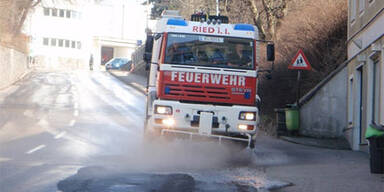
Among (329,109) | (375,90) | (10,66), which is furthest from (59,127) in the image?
(10,66)

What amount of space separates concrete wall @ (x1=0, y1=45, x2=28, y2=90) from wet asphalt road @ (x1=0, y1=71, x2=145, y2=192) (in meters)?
0.84

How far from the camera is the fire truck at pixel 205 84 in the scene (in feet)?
43.2

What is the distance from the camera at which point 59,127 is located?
20.9m

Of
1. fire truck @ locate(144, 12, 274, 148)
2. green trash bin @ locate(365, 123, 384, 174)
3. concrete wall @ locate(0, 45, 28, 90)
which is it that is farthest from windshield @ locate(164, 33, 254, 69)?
concrete wall @ locate(0, 45, 28, 90)

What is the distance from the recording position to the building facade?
49.4 ft

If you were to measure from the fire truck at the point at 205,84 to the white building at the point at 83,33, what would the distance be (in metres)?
55.9

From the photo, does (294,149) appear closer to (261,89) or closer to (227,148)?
(227,148)

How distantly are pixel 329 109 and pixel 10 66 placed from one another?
25929 millimetres

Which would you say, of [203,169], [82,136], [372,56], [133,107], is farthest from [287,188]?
[133,107]

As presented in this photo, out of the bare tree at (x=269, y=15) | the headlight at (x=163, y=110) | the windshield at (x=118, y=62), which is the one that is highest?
the windshield at (x=118, y=62)

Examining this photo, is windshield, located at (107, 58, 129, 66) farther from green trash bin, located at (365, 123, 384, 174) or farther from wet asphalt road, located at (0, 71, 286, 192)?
green trash bin, located at (365, 123, 384, 174)

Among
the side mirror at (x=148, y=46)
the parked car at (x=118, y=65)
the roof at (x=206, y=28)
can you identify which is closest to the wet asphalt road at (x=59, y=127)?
the side mirror at (x=148, y=46)

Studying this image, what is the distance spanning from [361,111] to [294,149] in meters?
2.37

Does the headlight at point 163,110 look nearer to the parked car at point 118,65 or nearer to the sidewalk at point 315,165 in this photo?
the sidewalk at point 315,165
